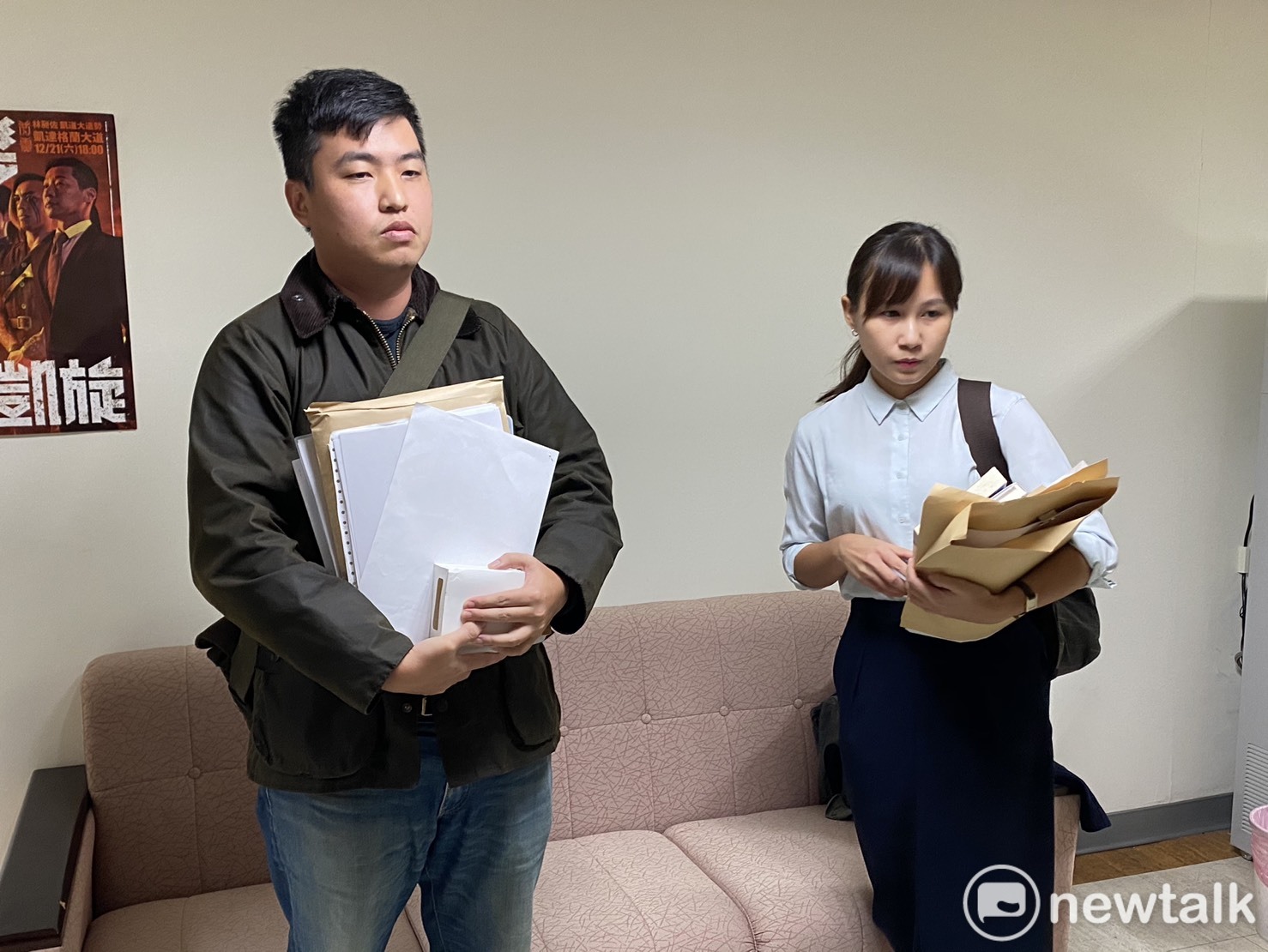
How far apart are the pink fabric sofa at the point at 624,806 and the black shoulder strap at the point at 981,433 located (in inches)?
31.3

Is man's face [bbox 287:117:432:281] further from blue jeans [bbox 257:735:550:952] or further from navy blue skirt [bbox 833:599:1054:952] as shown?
navy blue skirt [bbox 833:599:1054:952]

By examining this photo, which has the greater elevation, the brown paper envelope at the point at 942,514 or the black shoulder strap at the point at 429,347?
the black shoulder strap at the point at 429,347

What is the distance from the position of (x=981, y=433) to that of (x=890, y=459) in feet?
0.49

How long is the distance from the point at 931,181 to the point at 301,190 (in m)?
1.94

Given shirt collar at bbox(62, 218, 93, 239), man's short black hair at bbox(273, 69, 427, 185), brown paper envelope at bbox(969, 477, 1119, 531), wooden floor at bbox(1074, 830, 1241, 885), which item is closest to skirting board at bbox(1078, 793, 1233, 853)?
wooden floor at bbox(1074, 830, 1241, 885)

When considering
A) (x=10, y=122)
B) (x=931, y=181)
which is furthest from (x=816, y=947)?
(x=10, y=122)

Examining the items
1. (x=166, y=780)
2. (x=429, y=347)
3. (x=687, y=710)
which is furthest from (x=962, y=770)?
(x=166, y=780)

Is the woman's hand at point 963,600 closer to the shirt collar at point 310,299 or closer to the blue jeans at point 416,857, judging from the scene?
the blue jeans at point 416,857

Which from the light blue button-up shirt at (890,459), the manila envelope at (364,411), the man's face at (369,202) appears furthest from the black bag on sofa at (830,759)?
the man's face at (369,202)

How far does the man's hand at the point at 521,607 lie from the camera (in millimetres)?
1296

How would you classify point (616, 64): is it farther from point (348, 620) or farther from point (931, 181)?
point (348, 620)

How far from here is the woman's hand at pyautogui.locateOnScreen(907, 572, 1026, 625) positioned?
1.64 metres

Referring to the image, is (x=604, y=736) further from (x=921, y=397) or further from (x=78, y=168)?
(x=78, y=168)

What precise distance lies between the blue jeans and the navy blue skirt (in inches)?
25.1
